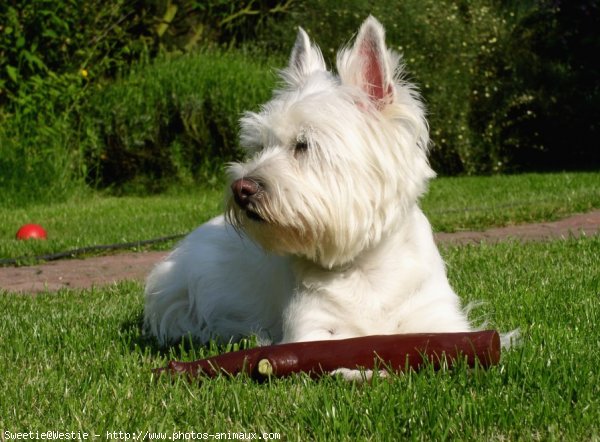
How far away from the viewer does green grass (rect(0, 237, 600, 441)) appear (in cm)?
261

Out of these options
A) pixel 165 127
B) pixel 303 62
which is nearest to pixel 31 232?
pixel 165 127

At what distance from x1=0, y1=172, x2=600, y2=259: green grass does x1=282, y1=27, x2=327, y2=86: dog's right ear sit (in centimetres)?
396

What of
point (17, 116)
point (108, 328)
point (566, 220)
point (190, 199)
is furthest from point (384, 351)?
point (17, 116)

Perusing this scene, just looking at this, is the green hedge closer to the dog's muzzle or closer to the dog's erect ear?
the dog's erect ear

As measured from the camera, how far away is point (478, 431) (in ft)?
8.38

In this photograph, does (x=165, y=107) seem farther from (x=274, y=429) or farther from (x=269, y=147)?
(x=274, y=429)

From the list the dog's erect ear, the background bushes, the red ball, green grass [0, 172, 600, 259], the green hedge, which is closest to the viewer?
the dog's erect ear

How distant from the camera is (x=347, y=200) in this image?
345 centimetres

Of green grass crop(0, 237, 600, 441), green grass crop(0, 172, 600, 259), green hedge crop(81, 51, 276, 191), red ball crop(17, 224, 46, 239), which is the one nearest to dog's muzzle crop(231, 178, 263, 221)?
green grass crop(0, 237, 600, 441)

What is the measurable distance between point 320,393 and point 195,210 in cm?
729

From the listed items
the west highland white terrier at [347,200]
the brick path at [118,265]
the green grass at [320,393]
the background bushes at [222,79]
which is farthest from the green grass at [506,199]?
the west highland white terrier at [347,200]

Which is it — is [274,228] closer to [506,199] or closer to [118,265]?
[118,265]

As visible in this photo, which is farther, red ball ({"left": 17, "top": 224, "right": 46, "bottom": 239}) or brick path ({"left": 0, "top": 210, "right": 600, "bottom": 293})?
red ball ({"left": 17, "top": 224, "right": 46, "bottom": 239})

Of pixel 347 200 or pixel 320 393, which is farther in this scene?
pixel 347 200
